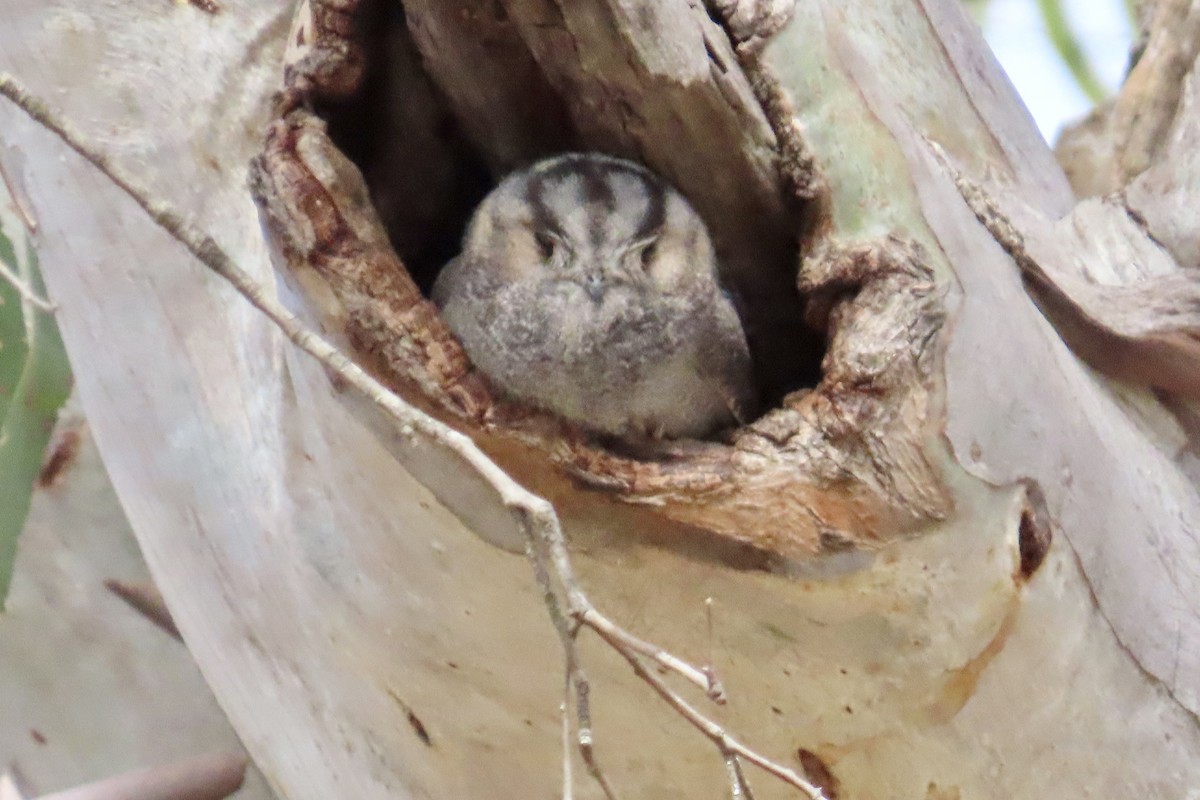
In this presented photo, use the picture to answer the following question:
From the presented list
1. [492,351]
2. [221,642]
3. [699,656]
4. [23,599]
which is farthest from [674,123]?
[23,599]

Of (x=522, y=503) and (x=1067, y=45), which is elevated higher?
(x=522, y=503)

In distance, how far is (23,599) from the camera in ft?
6.90

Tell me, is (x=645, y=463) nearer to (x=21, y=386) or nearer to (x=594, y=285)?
(x=594, y=285)

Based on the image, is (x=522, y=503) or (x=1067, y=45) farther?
(x=1067, y=45)

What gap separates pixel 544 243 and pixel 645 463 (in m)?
0.51

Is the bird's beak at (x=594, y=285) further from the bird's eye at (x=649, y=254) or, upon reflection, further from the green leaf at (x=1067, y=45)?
the green leaf at (x=1067, y=45)

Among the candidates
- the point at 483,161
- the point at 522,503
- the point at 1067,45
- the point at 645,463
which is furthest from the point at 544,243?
the point at 1067,45

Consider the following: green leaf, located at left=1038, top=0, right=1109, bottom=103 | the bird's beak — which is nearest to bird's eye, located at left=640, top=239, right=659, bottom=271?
the bird's beak

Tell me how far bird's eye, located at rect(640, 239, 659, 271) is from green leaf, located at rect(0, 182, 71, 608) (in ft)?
2.76

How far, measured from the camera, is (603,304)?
4.61 feet

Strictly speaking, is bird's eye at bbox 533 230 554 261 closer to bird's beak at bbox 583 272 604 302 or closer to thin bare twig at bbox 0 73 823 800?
bird's beak at bbox 583 272 604 302

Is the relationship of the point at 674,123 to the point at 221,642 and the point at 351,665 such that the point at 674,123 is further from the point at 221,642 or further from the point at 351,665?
the point at 221,642

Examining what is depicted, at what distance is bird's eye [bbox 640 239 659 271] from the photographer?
4.97 feet

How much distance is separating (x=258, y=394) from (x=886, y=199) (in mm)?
693
